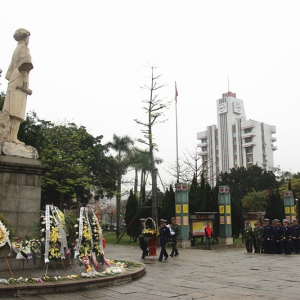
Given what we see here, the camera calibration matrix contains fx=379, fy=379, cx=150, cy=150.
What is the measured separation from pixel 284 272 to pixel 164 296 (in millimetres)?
4739

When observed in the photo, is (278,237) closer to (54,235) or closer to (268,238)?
(268,238)

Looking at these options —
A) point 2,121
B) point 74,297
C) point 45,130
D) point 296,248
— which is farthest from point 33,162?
point 45,130

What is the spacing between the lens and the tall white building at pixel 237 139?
275 feet

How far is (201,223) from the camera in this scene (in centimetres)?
2052

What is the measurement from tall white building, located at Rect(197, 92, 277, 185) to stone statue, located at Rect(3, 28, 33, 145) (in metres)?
74.5

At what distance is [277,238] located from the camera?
53.0 ft

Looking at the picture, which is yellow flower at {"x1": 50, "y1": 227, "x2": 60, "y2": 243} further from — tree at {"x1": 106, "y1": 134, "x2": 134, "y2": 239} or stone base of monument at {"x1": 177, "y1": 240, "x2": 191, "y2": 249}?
tree at {"x1": 106, "y1": 134, "x2": 134, "y2": 239}

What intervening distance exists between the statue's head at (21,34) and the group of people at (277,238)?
40.3 ft

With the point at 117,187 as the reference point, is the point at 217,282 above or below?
below

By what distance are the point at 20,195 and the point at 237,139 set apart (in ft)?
263

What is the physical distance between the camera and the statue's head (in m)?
9.41

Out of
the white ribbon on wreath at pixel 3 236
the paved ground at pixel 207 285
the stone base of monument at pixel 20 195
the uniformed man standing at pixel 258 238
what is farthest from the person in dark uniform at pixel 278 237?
the white ribbon on wreath at pixel 3 236

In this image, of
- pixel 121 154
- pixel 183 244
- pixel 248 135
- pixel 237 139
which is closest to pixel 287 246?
pixel 183 244

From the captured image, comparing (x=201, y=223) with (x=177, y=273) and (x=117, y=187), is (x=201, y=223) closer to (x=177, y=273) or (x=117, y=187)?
(x=177, y=273)
